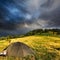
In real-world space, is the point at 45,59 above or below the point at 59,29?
below

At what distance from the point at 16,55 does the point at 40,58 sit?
376 cm

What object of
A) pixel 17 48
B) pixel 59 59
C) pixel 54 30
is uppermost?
pixel 54 30

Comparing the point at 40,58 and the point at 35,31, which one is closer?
the point at 40,58

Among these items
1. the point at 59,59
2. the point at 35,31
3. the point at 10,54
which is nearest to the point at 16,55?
the point at 10,54

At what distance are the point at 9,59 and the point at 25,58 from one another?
237 centimetres

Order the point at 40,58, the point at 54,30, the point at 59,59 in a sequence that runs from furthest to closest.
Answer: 1. the point at 54,30
2. the point at 59,59
3. the point at 40,58

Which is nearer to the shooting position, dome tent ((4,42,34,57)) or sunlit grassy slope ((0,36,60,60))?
dome tent ((4,42,34,57))

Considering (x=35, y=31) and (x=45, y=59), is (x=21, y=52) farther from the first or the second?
(x=35, y=31)

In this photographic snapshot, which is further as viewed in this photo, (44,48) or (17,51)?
(44,48)

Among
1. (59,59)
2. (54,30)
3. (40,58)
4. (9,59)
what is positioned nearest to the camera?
(9,59)

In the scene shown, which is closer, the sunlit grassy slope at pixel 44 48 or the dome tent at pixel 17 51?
the dome tent at pixel 17 51

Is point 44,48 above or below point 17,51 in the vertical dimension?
above

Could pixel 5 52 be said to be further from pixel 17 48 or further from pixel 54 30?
pixel 54 30

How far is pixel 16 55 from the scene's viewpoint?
2920 centimetres
